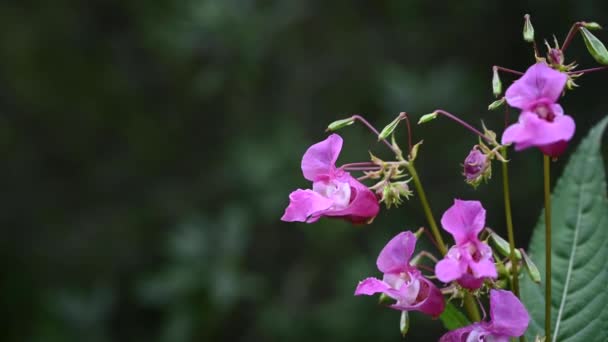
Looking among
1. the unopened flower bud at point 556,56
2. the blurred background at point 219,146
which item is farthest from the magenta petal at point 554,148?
the blurred background at point 219,146

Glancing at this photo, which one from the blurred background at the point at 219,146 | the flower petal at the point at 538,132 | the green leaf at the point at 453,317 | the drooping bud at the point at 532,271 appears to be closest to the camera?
the flower petal at the point at 538,132

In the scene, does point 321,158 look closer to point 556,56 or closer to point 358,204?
point 358,204

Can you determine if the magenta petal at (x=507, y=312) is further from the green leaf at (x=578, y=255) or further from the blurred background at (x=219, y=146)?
the blurred background at (x=219, y=146)

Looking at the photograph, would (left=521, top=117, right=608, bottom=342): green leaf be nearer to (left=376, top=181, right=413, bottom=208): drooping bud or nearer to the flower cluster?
the flower cluster

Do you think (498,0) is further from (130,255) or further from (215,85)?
(130,255)

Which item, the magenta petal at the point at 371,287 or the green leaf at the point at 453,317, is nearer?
the magenta petal at the point at 371,287

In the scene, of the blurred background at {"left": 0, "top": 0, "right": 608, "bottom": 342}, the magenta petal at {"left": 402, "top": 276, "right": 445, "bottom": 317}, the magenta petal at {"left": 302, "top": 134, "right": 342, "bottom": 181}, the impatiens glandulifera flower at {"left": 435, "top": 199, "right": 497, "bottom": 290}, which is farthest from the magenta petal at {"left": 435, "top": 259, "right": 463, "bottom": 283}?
the blurred background at {"left": 0, "top": 0, "right": 608, "bottom": 342}

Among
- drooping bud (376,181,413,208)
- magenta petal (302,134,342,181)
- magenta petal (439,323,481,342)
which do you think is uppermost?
magenta petal (302,134,342,181)

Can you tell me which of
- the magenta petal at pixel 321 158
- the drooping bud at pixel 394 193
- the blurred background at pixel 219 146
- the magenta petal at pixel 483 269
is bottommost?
the magenta petal at pixel 483 269
